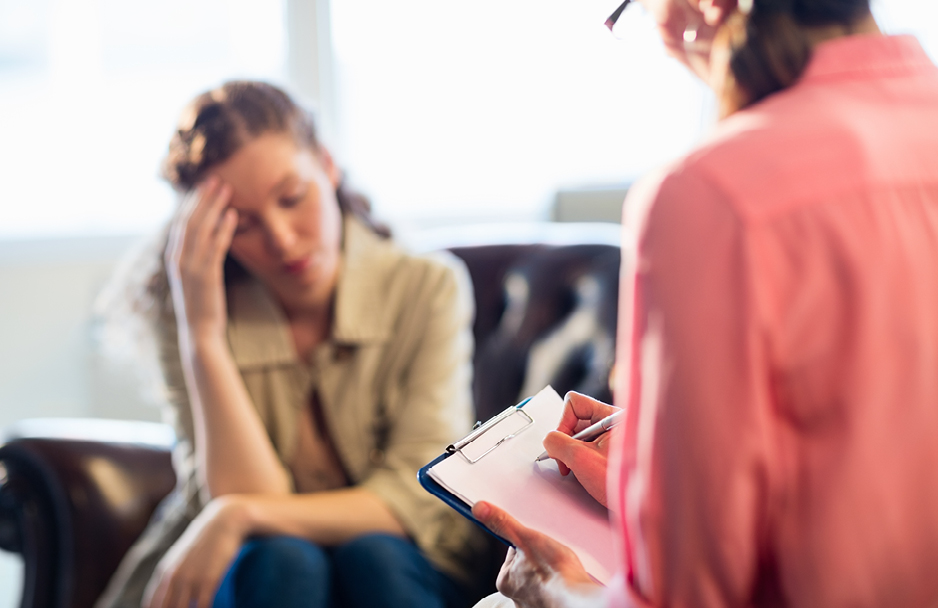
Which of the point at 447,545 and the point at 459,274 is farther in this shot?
the point at 459,274

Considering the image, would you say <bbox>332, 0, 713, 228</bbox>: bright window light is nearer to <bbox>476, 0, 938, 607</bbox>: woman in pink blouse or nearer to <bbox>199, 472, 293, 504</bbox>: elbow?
<bbox>199, 472, 293, 504</bbox>: elbow

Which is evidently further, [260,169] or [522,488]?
[260,169]

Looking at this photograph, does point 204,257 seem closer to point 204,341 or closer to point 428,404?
point 204,341

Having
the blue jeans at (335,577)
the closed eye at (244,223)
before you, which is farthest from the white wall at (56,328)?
the blue jeans at (335,577)

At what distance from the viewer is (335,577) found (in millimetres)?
1119

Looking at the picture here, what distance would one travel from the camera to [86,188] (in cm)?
253

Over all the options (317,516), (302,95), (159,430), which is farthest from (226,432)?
(302,95)

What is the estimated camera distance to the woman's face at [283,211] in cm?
126

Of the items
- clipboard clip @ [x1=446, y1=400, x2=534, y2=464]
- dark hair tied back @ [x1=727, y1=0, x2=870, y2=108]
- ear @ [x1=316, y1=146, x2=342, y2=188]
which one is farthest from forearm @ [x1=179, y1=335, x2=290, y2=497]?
dark hair tied back @ [x1=727, y1=0, x2=870, y2=108]

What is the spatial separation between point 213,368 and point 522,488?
0.74 m

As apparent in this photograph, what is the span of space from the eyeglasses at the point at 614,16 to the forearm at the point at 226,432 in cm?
89

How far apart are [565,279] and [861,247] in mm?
1123

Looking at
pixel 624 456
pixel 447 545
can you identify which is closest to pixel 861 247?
pixel 624 456

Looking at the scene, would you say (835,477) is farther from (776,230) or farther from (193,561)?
(193,561)
